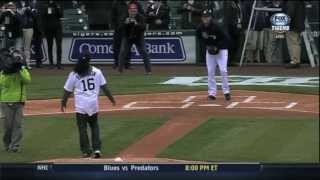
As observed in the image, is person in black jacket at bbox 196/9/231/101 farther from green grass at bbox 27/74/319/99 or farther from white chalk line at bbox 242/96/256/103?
green grass at bbox 27/74/319/99

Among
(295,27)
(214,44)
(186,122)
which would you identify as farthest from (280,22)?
(186,122)

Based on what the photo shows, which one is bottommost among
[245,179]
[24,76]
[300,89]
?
[300,89]

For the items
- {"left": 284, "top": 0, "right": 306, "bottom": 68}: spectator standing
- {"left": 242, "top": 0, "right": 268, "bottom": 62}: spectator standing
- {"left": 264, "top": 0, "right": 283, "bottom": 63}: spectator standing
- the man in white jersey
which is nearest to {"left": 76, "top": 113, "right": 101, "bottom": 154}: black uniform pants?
the man in white jersey

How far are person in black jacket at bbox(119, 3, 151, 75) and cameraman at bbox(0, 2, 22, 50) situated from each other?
8.86ft

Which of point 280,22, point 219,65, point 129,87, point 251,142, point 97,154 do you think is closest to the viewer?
point 97,154

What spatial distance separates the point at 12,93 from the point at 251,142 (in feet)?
12.3

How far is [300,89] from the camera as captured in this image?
52.5ft

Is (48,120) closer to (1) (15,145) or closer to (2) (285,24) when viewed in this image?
(1) (15,145)

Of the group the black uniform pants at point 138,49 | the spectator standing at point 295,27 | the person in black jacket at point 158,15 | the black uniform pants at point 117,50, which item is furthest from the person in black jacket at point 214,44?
the person in black jacket at point 158,15

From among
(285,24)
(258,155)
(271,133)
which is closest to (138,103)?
(271,133)

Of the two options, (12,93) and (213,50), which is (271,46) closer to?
(213,50)

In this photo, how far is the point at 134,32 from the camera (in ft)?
60.4

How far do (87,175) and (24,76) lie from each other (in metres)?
6.34

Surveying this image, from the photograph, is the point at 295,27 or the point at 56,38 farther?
the point at 56,38
